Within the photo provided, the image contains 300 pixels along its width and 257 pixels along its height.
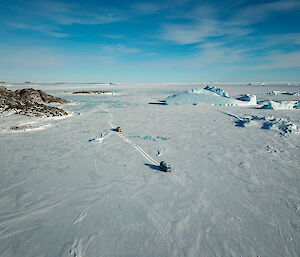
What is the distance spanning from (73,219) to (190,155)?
4.64 metres

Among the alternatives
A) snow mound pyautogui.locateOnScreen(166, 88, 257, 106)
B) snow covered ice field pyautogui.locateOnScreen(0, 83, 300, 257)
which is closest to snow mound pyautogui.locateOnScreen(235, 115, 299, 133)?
snow covered ice field pyautogui.locateOnScreen(0, 83, 300, 257)

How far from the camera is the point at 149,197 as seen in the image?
4.51 metres

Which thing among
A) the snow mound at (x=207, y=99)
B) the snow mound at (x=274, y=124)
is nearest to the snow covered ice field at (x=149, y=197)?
the snow mound at (x=274, y=124)

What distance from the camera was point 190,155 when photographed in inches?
271

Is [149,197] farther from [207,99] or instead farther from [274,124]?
[207,99]

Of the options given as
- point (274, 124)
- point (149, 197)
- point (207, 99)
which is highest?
point (207, 99)

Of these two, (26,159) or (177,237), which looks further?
(26,159)

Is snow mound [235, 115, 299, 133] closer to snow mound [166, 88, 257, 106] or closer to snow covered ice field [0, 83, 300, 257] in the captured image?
snow covered ice field [0, 83, 300, 257]

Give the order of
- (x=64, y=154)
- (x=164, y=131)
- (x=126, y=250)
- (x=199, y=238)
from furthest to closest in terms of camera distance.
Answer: (x=164, y=131) < (x=64, y=154) < (x=199, y=238) < (x=126, y=250)

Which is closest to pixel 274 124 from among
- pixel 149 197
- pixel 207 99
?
pixel 149 197

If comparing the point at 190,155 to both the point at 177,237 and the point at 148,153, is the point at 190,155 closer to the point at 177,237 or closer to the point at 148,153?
the point at 148,153

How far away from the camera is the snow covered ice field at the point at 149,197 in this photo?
3275 mm

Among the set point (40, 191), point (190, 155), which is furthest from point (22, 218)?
point (190, 155)

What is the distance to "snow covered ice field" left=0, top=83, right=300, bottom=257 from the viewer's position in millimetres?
3275
